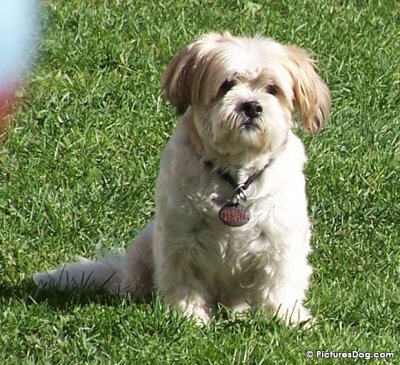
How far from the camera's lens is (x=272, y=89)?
3484 mm

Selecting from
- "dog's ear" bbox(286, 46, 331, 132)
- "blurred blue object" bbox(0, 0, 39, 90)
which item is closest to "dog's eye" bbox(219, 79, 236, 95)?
"dog's ear" bbox(286, 46, 331, 132)

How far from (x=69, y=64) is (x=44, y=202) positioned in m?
1.68

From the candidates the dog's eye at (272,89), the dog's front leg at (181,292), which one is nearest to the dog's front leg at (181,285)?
the dog's front leg at (181,292)

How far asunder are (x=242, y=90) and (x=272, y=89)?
0.12m

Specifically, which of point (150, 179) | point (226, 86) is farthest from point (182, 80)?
point (150, 179)

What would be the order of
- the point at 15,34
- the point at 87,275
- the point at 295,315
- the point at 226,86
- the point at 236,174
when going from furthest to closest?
the point at 87,275 → the point at 295,315 → the point at 236,174 → the point at 226,86 → the point at 15,34

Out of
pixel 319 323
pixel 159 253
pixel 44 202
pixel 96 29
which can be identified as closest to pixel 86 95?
pixel 96 29

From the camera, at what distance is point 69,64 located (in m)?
6.14

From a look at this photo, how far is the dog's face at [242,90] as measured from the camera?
3393 mm

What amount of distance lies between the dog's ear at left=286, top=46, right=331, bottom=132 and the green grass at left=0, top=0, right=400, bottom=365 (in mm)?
822

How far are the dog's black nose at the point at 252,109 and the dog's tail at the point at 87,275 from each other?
108 centimetres

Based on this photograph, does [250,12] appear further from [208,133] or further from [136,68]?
[208,133]

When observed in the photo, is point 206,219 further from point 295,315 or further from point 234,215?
point 295,315

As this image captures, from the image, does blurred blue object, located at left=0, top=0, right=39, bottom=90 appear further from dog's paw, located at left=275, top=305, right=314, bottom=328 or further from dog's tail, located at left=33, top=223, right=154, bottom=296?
dog's tail, located at left=33, top=223, right=154, bottom=296
